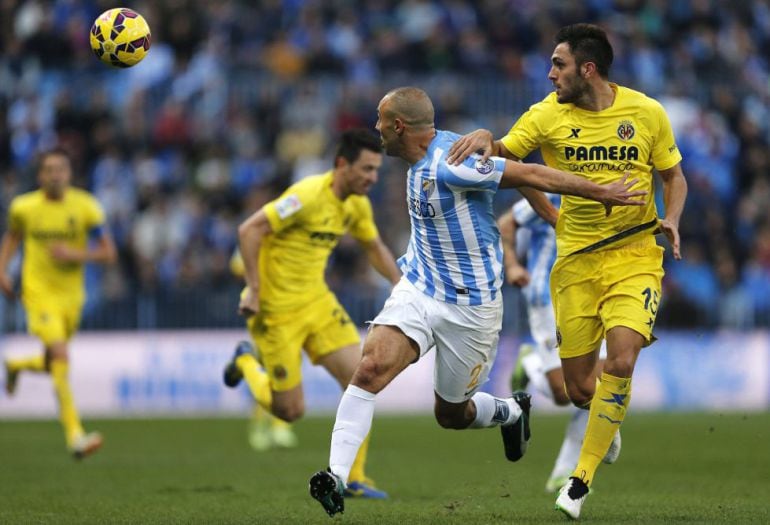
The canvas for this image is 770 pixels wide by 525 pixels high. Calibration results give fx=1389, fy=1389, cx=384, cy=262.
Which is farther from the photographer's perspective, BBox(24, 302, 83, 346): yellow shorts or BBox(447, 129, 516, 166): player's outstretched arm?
BBox(24, 302, 83, 346): yellow shorts

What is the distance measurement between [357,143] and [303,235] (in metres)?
1.06

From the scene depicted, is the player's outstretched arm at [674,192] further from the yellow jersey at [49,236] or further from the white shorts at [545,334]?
the yellow jersey at [49,236]

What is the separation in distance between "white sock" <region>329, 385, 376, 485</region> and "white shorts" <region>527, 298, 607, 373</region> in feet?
11.6

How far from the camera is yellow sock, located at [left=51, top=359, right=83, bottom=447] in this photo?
1350 cm

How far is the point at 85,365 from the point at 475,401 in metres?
12.6

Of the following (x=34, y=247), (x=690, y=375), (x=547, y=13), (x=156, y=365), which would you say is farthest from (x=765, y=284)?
(x=34, y=247)

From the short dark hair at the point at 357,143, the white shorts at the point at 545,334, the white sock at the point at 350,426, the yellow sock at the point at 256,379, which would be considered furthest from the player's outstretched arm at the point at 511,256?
the white sock at the point at 350,426

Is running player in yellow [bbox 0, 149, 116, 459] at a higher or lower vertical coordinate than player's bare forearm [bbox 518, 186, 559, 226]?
lower

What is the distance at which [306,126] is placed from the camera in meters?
23.3

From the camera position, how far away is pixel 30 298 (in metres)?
14.2

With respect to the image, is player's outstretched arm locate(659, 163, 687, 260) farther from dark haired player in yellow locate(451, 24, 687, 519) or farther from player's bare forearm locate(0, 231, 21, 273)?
player's bare forearm locate(0, 231, 21, 273)

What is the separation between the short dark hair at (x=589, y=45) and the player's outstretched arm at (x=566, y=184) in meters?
1.02

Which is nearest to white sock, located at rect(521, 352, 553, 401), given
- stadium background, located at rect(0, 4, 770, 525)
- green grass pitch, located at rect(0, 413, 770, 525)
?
green grass pitch, located at rect(0, 413, 770, 525)

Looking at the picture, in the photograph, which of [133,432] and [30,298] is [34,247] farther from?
[133,432]
